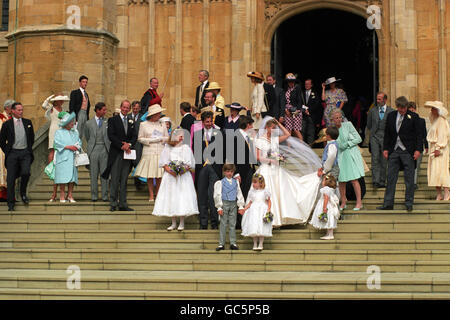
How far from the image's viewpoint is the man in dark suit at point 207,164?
13891mm

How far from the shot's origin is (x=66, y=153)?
15805 millimetres

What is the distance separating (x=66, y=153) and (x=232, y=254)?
4756 millimetres

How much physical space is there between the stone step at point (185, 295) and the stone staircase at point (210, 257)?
1cm

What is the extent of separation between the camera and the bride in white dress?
1352cm

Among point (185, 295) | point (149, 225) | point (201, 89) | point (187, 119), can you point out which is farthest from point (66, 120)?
point (185, 295)

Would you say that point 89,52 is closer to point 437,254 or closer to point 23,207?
point 23,207

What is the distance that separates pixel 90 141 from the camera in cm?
1642

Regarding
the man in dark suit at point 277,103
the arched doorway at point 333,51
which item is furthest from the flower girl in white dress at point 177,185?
the arched doorway at point 333,51

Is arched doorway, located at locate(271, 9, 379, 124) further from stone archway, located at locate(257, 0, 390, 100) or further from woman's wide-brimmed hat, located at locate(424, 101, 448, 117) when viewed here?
woman's wide-brimmed hat, located at locate(424, 101, 448, 117)

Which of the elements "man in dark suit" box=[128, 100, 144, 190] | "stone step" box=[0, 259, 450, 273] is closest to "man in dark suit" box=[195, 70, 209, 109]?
"man in dark suit" box=[128, 100, 144, 190]

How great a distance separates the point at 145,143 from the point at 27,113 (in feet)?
19.0

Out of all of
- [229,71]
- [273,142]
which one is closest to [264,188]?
[273,142]

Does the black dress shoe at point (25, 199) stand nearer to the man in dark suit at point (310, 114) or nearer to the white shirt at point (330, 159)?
the white shirt at point (330, 159)

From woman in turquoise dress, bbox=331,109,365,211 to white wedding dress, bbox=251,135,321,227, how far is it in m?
0.55
